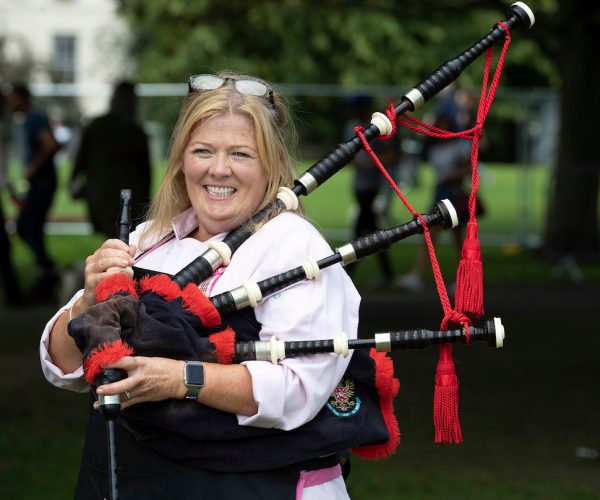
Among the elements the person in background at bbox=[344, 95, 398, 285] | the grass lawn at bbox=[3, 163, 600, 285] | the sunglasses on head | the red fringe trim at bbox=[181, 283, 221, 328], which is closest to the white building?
the grass lawn at bbox=[3, 163, 600, 285]

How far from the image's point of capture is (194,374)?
2.60 meters

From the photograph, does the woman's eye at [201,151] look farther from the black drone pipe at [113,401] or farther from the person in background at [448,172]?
the person in background at [448,172]

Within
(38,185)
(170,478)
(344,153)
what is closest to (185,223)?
(344,153)

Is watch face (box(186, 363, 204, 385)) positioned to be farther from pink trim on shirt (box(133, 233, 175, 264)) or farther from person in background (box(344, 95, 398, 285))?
person in background (box(344, 95, 398, 285))

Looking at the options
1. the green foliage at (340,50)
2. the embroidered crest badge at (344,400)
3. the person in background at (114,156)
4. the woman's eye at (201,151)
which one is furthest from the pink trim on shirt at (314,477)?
the green foliage at (340,50)

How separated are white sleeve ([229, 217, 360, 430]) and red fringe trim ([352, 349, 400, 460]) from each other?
0.37 feet

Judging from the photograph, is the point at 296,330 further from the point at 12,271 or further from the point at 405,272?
the point at 405,272

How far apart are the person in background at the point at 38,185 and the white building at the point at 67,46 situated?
15674 millimetres

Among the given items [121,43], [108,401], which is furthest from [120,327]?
[121,43]

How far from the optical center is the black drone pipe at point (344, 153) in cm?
277

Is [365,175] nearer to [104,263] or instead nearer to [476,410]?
[476,410]

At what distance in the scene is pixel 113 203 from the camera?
10492 millimetres

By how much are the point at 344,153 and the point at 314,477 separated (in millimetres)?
819

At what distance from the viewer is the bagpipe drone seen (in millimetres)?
2594
